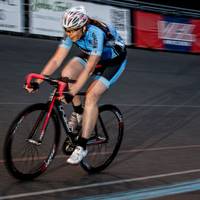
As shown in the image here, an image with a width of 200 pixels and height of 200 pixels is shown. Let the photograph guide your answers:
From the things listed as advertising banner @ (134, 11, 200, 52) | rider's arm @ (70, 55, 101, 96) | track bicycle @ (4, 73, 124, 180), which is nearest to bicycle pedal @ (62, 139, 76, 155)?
track bicycle @ (4, 73, 124, 180)

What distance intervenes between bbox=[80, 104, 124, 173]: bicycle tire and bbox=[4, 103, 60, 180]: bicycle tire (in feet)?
1.91

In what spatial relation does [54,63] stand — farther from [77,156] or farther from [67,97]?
[77,156]

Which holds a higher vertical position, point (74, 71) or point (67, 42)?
point (67, 42)

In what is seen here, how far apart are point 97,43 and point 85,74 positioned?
1.18ft

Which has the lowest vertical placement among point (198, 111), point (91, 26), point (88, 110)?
point (198, 111)

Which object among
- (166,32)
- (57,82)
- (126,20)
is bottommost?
→ (57,82)

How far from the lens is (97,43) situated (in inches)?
246

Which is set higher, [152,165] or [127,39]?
[127,39]

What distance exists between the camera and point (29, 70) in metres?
14.7

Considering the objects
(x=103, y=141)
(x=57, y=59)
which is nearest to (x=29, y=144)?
(x=57, y=59)

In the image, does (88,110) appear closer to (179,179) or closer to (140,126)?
(179,179)

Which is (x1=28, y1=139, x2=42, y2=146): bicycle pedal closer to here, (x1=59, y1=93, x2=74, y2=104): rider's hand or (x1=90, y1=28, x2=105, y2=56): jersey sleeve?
(x1=59, y1=93, x2=74, y2=104): rider's hand

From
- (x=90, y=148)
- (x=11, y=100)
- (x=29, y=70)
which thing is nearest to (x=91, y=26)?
(x=90, y=148)

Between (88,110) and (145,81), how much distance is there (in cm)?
971
